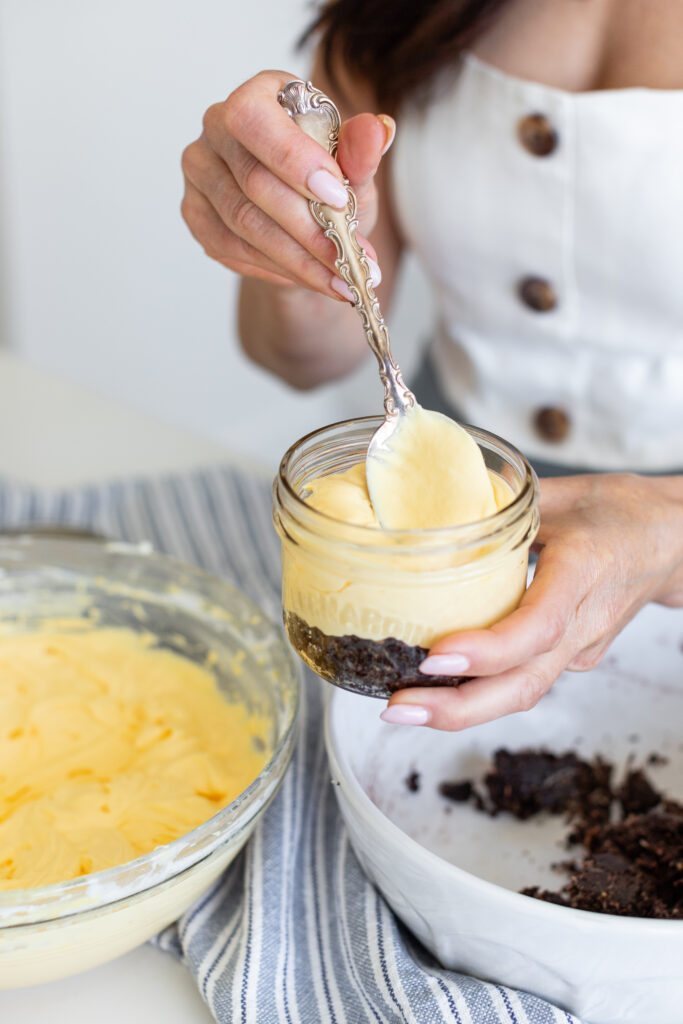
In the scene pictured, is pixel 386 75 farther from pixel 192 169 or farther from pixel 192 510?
pixel 192 510

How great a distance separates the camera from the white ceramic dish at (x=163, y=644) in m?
0.57

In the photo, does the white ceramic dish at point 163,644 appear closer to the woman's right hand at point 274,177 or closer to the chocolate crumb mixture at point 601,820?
the chocolate crumb mixture at point 601,820

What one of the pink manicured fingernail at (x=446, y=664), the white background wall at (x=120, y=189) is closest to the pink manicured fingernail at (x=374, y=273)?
the pink manicured fingernail at (x=446, y=664)

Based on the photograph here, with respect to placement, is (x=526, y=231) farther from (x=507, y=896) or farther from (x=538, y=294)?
(x=507, y=896)

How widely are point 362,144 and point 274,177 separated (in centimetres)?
6

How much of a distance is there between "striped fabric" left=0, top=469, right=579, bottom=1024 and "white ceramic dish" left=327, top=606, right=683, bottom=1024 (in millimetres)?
21

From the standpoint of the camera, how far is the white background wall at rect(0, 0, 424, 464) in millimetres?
2256

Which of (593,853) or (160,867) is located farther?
(593,853)

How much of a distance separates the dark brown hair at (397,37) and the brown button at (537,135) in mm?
101

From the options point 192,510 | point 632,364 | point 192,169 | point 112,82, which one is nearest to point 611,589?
point 192,169

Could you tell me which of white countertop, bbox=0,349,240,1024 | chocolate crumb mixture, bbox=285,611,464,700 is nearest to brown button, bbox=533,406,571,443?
white countertop, bbox=0,349,240,1024

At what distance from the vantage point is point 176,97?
2443mm

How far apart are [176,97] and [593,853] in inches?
88.5

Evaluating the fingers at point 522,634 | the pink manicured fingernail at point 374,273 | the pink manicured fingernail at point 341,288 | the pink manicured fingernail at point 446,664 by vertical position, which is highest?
the pink manicured fingernail at point 374,273
